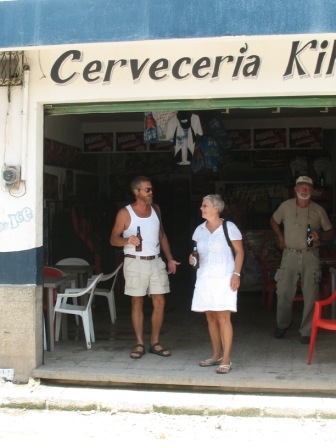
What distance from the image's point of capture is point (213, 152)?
31.7ft

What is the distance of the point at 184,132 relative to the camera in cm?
912

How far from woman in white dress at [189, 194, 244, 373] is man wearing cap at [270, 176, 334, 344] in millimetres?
1441

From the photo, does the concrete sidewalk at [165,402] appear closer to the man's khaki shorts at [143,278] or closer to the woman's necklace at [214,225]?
the man's khaki shorts at [143,278]

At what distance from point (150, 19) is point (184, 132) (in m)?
3.08

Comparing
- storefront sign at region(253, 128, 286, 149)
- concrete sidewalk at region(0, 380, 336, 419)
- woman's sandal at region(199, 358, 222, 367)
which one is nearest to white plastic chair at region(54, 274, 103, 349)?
concrete sidewalk at region(0, 380, 336, 419)

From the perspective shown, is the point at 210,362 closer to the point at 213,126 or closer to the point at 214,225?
the point at 214,225

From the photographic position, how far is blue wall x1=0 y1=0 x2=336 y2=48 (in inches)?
234

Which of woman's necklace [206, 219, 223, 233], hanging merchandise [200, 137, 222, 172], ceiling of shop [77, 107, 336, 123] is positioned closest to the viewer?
woman's necklace [206, 219, 223, 233]

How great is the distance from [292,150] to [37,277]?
23.2 ft

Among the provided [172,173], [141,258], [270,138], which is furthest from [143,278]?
[172,173]

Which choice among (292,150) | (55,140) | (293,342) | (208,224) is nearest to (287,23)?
(208,224)

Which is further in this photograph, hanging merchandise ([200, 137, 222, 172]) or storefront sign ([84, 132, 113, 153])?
storefront sign ([84, 132, 113, 153])

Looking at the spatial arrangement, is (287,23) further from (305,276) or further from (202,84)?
(305,276)

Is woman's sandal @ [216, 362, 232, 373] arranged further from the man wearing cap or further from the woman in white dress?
the man wearing cap
